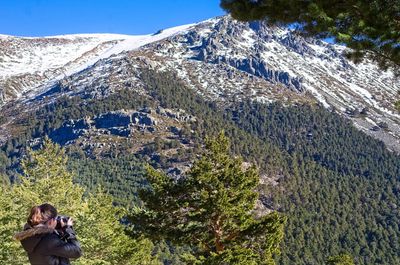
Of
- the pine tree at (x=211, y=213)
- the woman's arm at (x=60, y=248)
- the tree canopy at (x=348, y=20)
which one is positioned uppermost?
the tree canopy at (x=348, y=20)

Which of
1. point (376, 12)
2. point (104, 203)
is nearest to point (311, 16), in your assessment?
point (376, 12)

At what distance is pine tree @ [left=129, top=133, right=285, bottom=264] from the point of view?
1858 centimetres

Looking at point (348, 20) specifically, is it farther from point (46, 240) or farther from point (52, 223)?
point (46, 240)

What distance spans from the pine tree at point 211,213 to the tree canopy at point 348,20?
1039cm

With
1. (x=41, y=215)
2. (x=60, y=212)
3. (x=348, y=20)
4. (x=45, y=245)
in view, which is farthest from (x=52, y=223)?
(x=60, y=212)

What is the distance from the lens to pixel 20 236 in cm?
634

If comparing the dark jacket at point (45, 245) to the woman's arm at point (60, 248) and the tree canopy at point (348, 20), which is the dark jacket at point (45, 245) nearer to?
the woman's arm at point (60, 248)

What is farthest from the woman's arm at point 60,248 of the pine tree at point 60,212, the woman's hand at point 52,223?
the pine tree at point 60,212

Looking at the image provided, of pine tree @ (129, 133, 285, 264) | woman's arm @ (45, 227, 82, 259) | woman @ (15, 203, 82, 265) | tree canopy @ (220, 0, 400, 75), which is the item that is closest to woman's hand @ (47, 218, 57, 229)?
woman @ (15, 203, 82, 265)

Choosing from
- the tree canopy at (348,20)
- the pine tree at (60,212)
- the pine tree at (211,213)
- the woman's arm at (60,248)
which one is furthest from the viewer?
the pine tree at (60,212)

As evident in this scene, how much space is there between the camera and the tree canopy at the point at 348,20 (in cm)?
746

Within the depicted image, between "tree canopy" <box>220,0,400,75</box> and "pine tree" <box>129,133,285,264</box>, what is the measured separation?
34.1 feet

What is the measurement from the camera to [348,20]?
7902 millimetres

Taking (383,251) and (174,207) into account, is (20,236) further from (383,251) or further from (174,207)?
(383,251)
